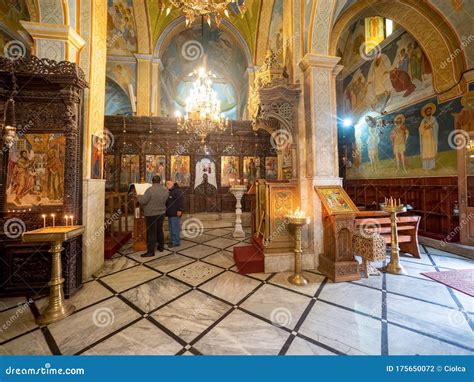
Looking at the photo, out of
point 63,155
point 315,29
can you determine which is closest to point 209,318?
point 63,155

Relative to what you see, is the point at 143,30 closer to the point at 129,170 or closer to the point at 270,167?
the point at 129,170

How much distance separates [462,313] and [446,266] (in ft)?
6.85

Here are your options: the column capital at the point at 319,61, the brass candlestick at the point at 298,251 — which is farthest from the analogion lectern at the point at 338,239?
the column capital at the point at 319,61

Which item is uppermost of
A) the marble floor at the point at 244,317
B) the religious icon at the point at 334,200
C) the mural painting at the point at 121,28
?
the mural painting at the point at 121,28

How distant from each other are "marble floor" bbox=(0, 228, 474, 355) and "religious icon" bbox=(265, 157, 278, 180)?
6048 mm

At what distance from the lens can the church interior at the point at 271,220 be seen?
2.23 metres

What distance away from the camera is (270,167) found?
9.30 metres

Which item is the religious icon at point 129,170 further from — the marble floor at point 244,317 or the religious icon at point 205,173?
the marble floor at point 244,317

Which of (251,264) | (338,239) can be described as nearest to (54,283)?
(251,264)

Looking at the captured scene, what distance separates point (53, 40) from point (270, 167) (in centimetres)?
769

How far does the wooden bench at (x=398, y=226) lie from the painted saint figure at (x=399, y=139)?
3.52m

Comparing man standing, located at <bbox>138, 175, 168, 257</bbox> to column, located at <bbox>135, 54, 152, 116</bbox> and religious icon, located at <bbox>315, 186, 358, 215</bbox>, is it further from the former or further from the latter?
column, located at <bbox>135, 54, 152, 116</bbox>

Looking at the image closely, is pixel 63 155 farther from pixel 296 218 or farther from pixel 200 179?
pixel 200 179

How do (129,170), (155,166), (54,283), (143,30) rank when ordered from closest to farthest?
(54,283) → (129,170) → (155,166) → (143,30)
